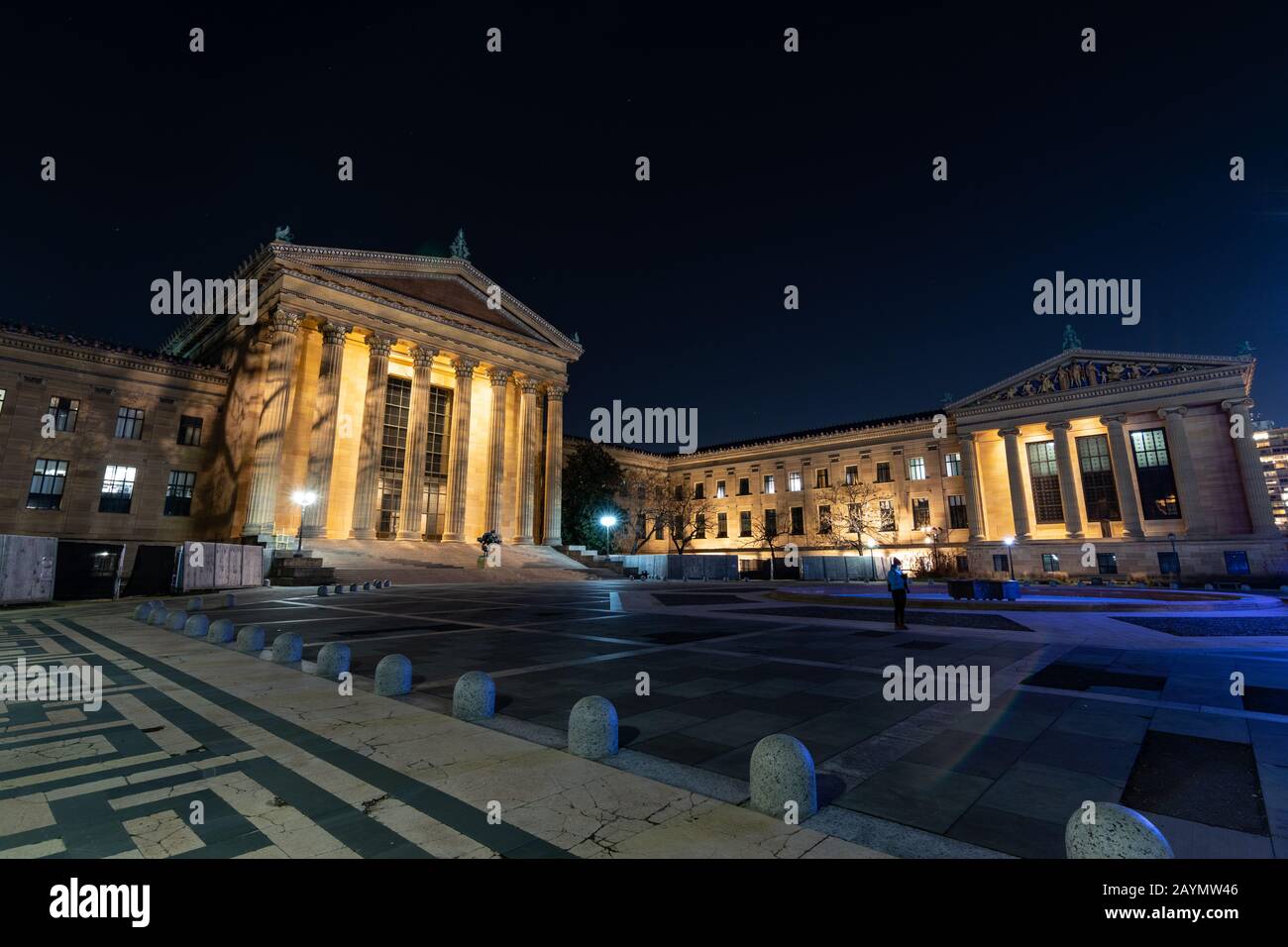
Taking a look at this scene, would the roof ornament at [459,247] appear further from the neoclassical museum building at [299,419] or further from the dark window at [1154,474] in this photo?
the dark window at [1154,474]

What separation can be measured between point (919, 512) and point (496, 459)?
1626 inches

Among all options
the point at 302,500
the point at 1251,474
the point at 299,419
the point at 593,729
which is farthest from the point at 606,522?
the point at 1251,474

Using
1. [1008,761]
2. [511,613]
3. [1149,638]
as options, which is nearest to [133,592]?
[511,613]

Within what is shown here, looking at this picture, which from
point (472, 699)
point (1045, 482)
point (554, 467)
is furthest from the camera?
point (1045, 482)

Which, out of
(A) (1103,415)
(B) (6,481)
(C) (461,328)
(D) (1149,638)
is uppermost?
(C) (461,328)

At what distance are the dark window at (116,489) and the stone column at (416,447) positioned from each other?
51.3 feet

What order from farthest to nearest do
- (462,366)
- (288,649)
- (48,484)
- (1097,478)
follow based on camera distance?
(1097,478) → (462,366) → (48,484) → (288,649)

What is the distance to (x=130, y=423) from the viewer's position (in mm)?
35000

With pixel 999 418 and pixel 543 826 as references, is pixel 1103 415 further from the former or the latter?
pixel 543 826

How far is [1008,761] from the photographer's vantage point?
4625mm

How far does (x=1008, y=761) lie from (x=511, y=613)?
1435cm

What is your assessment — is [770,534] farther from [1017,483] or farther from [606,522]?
[1017,483]

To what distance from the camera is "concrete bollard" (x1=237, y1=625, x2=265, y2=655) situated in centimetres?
992
